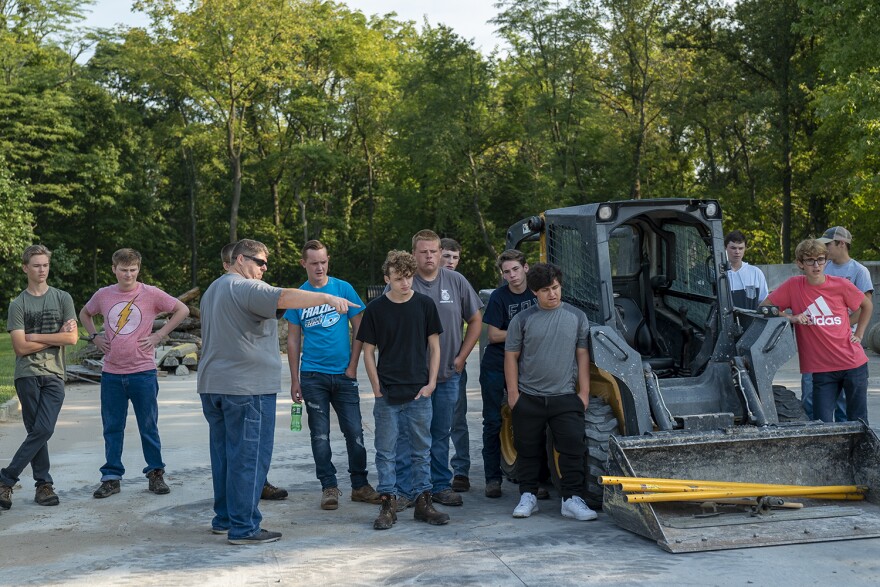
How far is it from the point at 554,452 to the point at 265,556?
7.45 ft

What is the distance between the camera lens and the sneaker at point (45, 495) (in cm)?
711

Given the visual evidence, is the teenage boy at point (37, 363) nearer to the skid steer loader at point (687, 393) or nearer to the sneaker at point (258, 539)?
the sneaker at point (258, 539)

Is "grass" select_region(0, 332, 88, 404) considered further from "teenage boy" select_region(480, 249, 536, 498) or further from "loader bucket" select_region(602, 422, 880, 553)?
"loader bucket" select_region(602, 422, 880, 553)

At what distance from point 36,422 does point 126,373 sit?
2.34 feet

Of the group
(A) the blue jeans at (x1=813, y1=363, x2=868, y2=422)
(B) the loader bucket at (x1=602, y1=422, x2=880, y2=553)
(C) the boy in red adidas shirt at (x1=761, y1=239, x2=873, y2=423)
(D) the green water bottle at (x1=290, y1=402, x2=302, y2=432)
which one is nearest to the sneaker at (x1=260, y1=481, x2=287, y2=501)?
(D) the green water bottle at (x1=290, y1=402, x2=302, y2=432)

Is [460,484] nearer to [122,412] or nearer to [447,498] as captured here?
[447,498]

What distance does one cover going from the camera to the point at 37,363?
720 centimetres

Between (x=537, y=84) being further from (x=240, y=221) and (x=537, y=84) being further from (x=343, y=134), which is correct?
(x=240, y=221)

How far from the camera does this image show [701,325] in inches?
298

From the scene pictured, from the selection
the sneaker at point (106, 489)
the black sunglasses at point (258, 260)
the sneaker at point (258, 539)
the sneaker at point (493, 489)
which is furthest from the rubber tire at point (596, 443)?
the sneaker at point (106, 489)

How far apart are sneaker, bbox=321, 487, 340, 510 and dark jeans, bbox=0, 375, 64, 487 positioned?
6.73 feet

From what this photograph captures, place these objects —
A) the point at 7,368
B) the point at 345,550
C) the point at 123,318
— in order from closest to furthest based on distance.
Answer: the point at 345,550
the point at 123,318
the point at 7,368

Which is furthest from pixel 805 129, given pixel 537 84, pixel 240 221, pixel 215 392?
pixel 215 392

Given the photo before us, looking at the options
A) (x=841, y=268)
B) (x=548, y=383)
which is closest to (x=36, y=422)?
(x=548, y=383)
